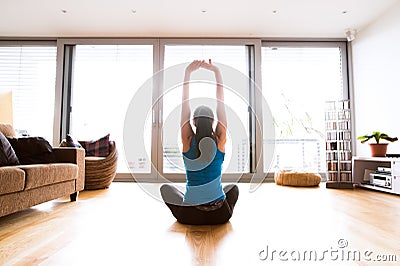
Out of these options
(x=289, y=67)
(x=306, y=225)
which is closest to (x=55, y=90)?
(x=289, y=67)

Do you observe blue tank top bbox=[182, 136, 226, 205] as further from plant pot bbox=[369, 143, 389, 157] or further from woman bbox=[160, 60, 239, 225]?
plant pot bbox=[369, 143, 389, 157]

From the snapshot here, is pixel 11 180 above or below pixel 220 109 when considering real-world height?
below

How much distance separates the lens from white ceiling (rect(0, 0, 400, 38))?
139 inches

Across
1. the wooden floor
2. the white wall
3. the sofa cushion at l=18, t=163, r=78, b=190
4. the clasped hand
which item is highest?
the white wall

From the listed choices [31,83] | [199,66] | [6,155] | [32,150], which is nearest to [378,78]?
[199,66]

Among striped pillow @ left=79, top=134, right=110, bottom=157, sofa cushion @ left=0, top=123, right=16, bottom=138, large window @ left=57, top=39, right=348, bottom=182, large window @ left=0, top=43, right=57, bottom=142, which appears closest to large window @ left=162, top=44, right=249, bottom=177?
sofa cushion @ left=0, top=123, right=16, bottom=138

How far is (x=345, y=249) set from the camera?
124cm

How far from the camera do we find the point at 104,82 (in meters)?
4.58

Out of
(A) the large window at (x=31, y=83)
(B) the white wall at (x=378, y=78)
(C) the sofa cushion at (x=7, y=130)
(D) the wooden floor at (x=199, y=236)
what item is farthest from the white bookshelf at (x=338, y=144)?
(A) the large window at (x=31, y=83)

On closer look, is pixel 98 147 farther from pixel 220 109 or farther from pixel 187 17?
pixel 220 109

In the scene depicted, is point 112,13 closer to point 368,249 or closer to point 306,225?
point 306,225

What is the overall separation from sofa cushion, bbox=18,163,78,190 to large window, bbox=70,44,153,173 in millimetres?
2149

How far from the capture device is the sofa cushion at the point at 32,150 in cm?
232

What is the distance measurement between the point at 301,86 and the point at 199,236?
381 cm
